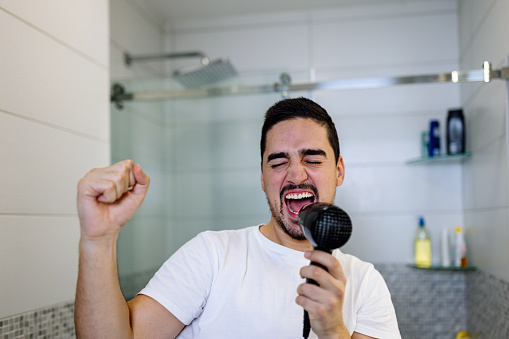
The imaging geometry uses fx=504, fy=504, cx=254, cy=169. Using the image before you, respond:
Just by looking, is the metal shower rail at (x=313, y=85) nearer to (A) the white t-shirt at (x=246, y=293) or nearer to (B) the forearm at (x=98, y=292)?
(A) the white t-shirt at (x=246, y=293)

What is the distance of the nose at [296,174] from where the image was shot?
3.83 ft

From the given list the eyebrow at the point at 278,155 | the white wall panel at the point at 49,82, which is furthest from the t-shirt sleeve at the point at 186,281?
the white wall panel at the point at 49,82

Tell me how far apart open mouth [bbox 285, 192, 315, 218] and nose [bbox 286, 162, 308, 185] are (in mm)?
29

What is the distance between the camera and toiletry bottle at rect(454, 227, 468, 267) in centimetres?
238

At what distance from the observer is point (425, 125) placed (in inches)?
105

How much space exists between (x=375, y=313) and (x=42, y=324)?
891 mm

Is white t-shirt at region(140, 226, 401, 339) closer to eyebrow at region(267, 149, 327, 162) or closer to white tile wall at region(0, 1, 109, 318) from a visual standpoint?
eyebrow at region(267, 149, 327, 162)

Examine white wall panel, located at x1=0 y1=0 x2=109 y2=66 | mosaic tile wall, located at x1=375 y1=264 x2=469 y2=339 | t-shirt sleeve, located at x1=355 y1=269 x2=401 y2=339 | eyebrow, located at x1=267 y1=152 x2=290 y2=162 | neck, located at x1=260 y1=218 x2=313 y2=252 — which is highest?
white wall panel, located at x1=0 y1=0 x2=109 y2=66

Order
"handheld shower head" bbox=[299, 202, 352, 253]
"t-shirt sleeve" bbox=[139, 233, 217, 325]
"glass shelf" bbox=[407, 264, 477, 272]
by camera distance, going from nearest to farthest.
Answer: "handheld shower head" bbox=[299, 202, 352, 253] < "t-shirt sleeve" bbox=[139, 233, 217, 325] < "glass shelf" bbox=[407, 264, 477, 272]

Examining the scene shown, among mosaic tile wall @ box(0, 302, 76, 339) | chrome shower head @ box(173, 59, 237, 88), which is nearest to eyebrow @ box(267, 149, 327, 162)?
mosaic tile wall @ box(0, 302, 76, 339)

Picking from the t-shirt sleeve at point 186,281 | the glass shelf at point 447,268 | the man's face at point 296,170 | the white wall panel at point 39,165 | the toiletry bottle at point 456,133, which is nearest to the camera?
the t-shirt sleeve at point 186,281

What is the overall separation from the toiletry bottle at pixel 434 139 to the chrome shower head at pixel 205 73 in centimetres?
105

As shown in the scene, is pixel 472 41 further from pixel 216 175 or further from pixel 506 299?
pixel 216 175

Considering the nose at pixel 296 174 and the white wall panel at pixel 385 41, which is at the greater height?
the white wall panel at pixel 385 41
